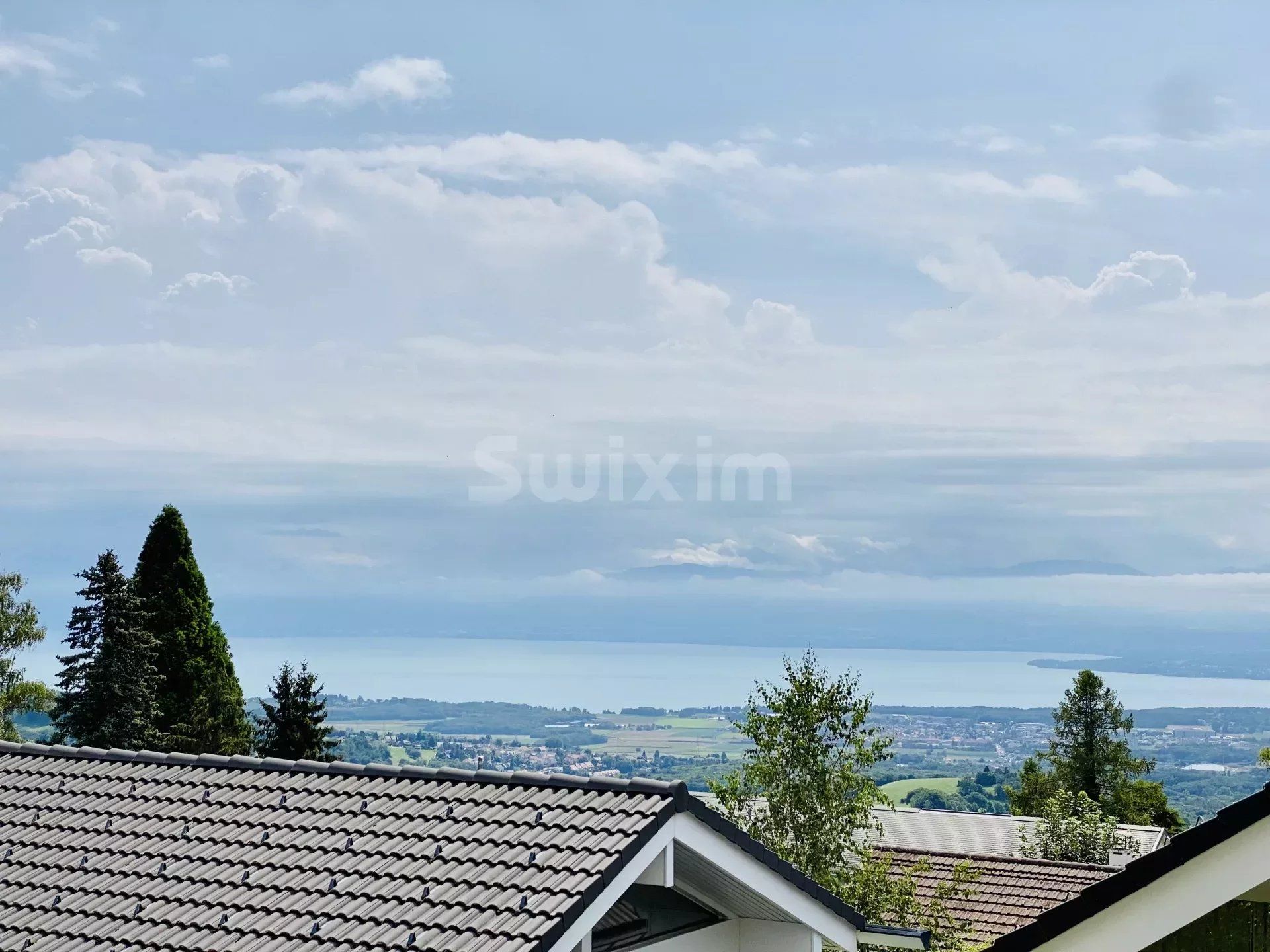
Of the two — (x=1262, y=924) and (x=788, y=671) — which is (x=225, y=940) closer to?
(x=1262, y=924)

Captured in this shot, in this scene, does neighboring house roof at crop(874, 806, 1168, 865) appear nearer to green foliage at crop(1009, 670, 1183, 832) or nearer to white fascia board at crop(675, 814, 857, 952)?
white fascia board at crop(675, 814, 857, 952)

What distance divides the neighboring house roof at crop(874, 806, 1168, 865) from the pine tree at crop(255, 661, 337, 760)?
57.2 feet

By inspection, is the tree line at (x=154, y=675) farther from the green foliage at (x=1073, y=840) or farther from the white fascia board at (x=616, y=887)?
the white fascia board at (x=616, y=887)

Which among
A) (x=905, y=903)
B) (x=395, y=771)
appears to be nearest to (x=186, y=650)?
(x=905, y=903)

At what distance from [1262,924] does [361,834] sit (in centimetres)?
651

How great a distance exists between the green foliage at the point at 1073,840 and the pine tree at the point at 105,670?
24297 millimetres

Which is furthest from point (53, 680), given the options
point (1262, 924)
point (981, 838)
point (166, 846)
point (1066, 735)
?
point (1066, 735)

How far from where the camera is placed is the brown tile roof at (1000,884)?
23359 millimetres

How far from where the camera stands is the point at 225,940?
10.2 meters

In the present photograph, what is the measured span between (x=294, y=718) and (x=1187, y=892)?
132ft

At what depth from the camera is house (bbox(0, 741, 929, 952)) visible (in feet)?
32.8

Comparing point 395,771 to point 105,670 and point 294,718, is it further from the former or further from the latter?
point 294,718

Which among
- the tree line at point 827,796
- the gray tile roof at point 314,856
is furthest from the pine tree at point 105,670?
the gray tile roof at point 314,856

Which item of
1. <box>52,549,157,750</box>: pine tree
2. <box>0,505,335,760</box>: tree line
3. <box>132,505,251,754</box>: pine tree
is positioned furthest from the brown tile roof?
<box>132,505,251,754</box>: pine tree
